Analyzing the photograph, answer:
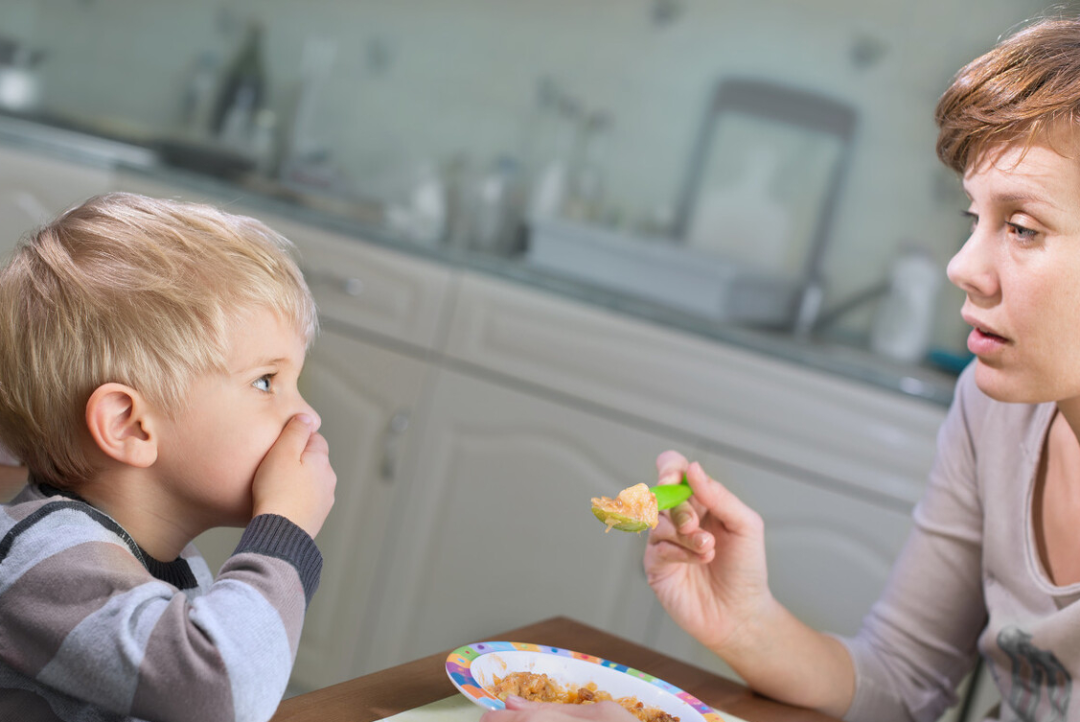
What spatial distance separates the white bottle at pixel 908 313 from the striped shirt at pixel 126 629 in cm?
182

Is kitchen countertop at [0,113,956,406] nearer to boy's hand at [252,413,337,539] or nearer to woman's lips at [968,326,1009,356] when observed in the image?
woman's lips at [968,326,1009,356]

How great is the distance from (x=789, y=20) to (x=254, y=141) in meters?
1.37

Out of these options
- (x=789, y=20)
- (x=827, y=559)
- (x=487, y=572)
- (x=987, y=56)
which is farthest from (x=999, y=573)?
(x=789, y=20)

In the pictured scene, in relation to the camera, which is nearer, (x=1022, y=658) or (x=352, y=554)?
(x=1022, y=658)

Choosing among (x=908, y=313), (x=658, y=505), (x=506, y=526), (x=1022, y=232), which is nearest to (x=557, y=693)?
(x=658, y=505)

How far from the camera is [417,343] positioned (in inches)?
82.3

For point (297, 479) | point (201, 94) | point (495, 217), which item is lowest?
point (297, 479)

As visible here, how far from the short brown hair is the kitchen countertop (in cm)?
88

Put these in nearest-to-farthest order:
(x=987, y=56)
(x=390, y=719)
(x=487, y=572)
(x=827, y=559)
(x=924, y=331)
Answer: (x=390, y=719) < (x=987, y=56) < (x=827, y=559) < (x=487, y=572) < (x=924, y=331)

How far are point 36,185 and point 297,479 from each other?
6.13 ft

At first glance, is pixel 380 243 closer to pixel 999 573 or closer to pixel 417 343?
pixel 417 343

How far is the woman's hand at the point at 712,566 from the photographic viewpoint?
92cm

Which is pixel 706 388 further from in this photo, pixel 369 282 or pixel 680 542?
pixel 680 542

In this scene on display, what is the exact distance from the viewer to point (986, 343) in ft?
3.03
